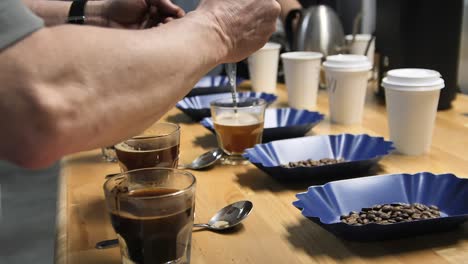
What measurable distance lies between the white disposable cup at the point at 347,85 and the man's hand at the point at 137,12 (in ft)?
1.50

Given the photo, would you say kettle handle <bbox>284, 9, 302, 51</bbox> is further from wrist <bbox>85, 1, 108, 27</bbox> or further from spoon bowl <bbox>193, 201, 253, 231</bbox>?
spoon bowl <bbox>193, 201, 253, 231</bbox>

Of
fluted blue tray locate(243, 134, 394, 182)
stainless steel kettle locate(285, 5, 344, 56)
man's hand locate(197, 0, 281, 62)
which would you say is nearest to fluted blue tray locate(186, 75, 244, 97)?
stainless steel kettle locate(285, 5, 344, 56)

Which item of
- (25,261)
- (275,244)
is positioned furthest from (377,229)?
(25,261)

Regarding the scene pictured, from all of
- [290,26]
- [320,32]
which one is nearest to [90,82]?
[320,32]

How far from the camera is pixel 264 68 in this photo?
183 centimetres

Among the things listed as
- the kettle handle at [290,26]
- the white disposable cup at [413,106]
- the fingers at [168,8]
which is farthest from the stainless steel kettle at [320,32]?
the fingers at [168,8]

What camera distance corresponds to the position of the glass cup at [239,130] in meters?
1.15

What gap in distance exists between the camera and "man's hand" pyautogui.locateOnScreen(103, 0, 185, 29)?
1.14m

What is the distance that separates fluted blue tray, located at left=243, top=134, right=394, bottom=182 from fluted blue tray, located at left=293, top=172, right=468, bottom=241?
0.10m

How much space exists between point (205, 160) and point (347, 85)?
46cm

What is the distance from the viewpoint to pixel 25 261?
242 centimetres

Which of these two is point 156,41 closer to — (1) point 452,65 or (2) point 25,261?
(1) point 452,65

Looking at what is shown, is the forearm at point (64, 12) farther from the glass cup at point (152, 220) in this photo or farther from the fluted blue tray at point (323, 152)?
the glass cup at point (152, 220)

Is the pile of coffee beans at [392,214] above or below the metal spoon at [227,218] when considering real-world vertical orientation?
above
